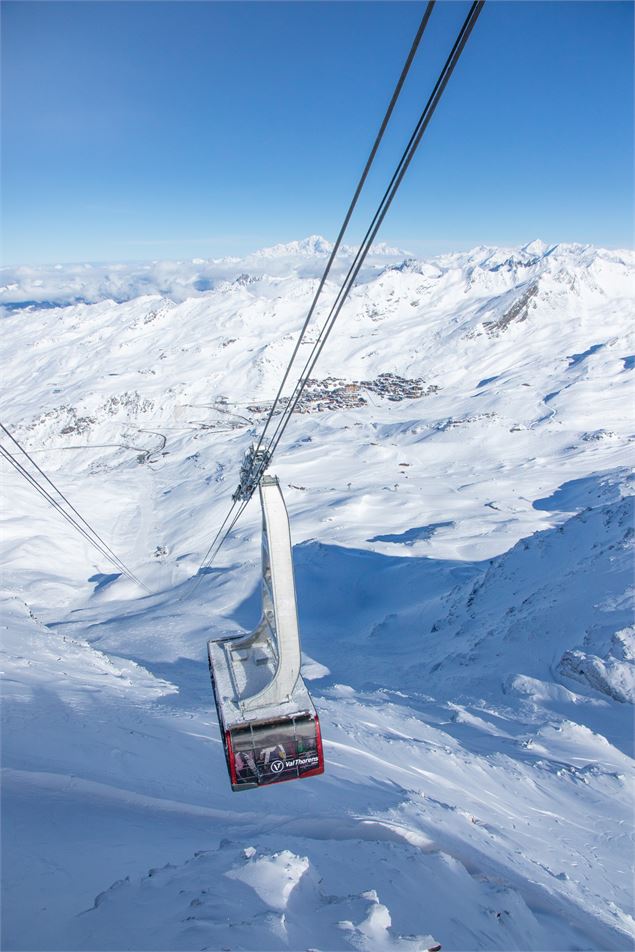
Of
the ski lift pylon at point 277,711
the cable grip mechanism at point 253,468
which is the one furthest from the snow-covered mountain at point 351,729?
the cable grip mechanism at point 253,468

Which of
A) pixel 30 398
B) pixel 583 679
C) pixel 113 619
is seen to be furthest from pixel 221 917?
pixel 30 398

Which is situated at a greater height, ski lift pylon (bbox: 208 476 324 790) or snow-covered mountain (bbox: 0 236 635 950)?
ski lift pylon (bbox: 208 476 324 790)

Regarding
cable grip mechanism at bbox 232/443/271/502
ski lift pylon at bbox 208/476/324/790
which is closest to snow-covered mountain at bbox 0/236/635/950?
ski lift pylon at bbox 208/476/324/790

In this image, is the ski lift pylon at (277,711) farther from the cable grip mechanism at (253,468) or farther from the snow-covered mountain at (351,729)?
the snow-covered mountain at (351,729)

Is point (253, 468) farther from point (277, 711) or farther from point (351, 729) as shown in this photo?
point (351, 729)

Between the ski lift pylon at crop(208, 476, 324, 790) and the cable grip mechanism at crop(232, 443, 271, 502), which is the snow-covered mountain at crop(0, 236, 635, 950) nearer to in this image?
the ski lift pylon at crop(208, 476, 324, 790)

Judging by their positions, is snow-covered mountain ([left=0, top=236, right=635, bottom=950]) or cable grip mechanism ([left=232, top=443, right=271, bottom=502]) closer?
snow-covered mountain ([left=0, top=236, right=635, bottom=950])

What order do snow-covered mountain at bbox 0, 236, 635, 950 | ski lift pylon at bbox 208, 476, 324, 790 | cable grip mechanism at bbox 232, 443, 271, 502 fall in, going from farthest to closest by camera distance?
1. cable grip mechanism at bbox 232, 443, 271, 502
2. ski lift pylon at bbox 208, 476, 324, 790
3. snow-covered mountain at bbox 0, 236, 635, 950
